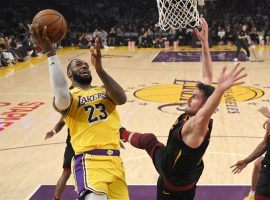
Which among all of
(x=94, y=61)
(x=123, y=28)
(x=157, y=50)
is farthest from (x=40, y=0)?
(x=94, y=61)

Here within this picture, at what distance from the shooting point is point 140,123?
28.2 ft

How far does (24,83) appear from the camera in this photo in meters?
13.3

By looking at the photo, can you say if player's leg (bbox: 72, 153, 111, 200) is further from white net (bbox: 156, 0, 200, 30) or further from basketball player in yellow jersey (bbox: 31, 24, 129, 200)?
white net (bbox: 156, 0, 200, 30)

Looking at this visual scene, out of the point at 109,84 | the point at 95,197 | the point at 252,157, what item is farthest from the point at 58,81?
the point at 252,157

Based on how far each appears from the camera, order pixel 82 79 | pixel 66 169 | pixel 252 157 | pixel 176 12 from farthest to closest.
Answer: pixel 176 12, pixel 66 169, pixel 252 157, pixel 82 79

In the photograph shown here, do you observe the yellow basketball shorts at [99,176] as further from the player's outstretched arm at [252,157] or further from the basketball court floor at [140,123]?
the basketball court floor at [140,123]

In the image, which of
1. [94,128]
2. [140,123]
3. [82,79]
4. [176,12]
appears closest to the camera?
[94,128]

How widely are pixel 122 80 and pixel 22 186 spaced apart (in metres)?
7.99

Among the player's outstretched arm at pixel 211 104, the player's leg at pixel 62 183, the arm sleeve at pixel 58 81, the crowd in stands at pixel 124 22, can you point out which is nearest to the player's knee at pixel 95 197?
the arm sleeve at pixel 58 81

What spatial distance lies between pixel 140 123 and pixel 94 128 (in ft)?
15.8

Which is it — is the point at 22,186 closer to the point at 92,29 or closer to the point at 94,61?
the point at 94,61

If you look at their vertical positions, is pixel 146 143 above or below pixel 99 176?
above

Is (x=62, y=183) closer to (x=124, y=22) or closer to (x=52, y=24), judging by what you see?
(x=52, y=24)

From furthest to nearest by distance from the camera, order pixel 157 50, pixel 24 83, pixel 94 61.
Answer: pixel 157 50
pixel 24 83
pixel 94 61
